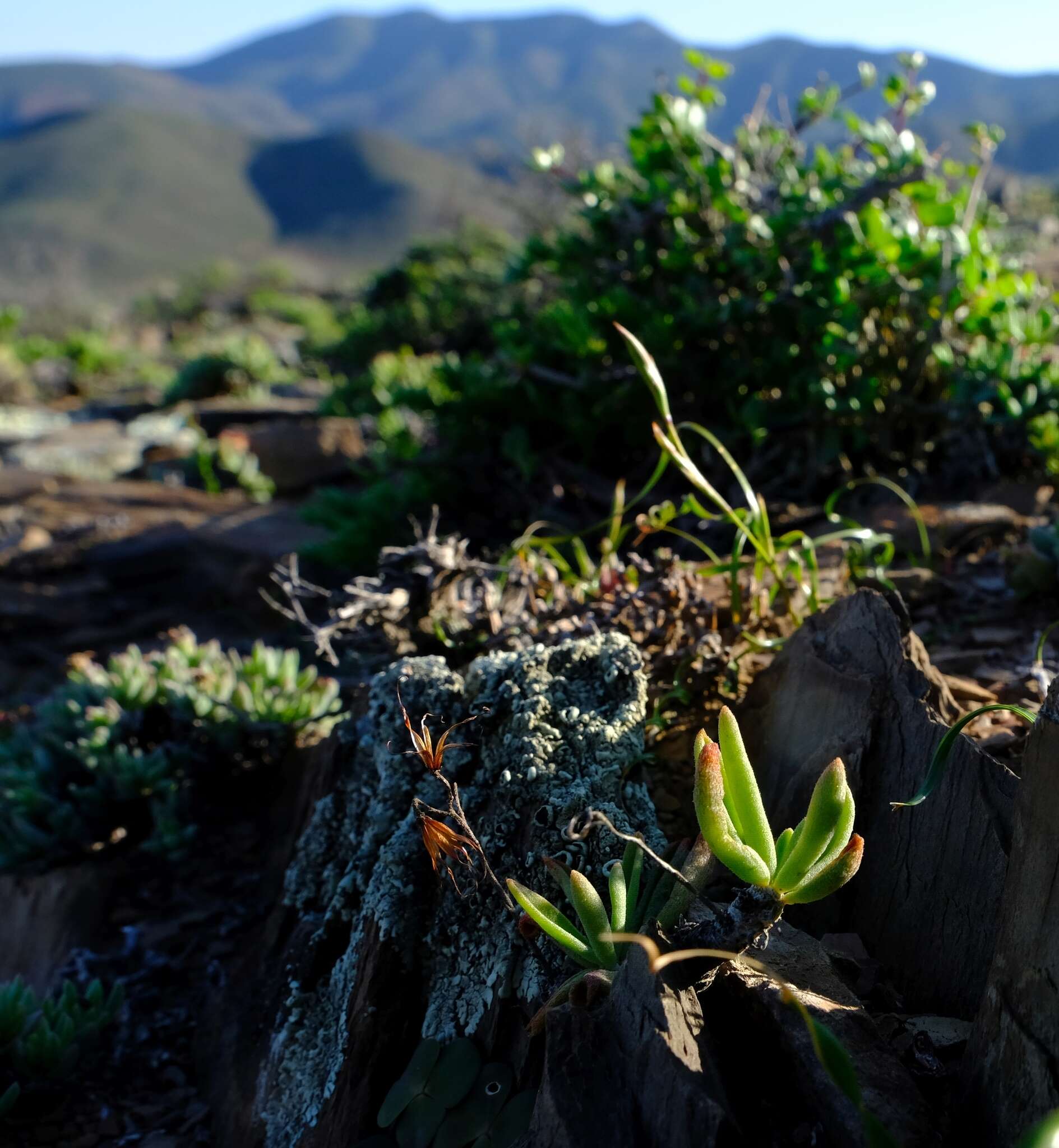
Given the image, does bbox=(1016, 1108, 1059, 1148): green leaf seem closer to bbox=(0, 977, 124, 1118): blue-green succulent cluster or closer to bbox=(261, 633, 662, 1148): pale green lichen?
→ bbox=(261, 633, 662, 1148): pale green lichen

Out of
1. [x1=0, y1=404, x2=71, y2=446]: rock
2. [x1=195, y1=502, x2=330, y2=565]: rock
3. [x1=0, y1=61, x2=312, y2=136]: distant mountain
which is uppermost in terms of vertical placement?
[x1=195, y1=502, x2=330, y2=565]: rock

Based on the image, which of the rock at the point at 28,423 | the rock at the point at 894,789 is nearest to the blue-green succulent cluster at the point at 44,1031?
the rock at the point at 894,789

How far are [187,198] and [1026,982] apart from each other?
99806 mm

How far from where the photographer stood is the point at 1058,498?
12.8 ft

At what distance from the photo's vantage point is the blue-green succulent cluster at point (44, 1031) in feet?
7.80

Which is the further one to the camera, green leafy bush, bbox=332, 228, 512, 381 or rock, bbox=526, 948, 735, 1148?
green leafy bush, bbox=332, 228, 512, 381

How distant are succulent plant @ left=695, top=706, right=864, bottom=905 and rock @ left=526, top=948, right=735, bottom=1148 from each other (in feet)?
0.70

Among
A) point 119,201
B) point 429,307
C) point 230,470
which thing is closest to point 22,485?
point 230,470

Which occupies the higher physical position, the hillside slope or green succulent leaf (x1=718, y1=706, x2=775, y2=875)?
green succulent leaf (x1=718, y1=706, x2=775, y2=875)

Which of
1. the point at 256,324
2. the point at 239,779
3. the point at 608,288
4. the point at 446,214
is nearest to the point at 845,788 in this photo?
the point at 239,779

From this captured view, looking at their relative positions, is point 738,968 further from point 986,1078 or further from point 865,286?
point 865,286

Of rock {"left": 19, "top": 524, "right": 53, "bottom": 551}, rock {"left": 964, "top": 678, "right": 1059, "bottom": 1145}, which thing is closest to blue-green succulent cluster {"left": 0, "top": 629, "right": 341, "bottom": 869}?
rock {"left": 964, "top": 678, "right": 1059, "bottom": 1145}

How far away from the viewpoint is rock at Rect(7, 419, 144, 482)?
9133mm

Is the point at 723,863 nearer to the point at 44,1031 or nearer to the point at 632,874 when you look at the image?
the point at 632,874
